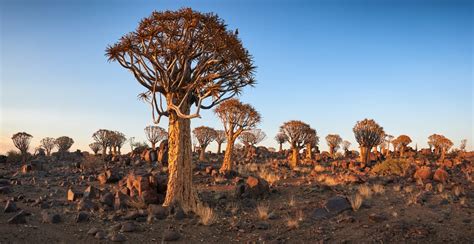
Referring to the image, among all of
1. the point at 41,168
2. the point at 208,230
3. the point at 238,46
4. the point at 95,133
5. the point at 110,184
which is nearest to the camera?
the point at 208,230

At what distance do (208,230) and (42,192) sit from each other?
353 inches

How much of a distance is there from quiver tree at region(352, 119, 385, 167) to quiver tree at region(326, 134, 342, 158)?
14668 millimetres

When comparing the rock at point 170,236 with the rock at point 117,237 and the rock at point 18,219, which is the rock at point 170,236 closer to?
the rock at point 117,237

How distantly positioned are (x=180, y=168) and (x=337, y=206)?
487cm

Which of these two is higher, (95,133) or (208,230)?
(95,133)

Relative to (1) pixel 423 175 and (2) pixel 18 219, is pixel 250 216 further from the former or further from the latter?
(1) pixel 423 175

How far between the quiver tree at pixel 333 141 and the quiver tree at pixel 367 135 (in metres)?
14.7

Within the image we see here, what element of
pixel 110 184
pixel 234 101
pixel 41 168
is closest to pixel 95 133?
pixel 41 168

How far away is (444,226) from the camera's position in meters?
9.15

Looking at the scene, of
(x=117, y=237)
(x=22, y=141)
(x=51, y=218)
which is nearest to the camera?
(x=117, y=237)

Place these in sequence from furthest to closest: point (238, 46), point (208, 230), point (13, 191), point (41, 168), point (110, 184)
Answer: point (41, 168), point (110, 184), point (13, 191), point (238, 46), point (208, 230)

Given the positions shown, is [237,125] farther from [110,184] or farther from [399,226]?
[399,226]

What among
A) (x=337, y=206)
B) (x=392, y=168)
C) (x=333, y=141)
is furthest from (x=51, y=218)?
(x=333, y=141)

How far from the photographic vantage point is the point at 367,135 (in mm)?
31656
